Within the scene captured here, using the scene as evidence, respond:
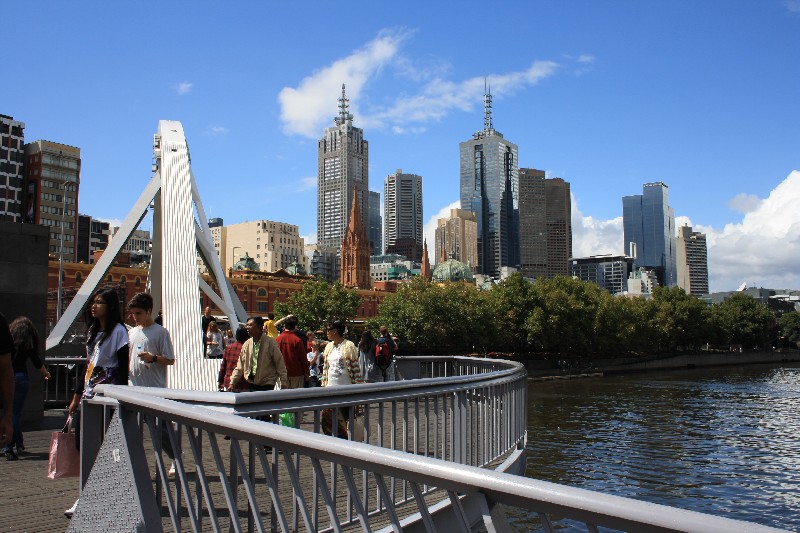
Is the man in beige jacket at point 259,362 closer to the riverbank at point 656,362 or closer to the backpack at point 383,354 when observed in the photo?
the backpack at point 383,354

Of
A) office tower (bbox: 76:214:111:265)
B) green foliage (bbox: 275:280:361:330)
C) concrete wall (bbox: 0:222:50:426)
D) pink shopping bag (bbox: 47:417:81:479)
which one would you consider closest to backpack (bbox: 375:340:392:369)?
concrete wall (bbox: 0:222:50:426)

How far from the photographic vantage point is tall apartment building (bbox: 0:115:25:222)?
104688 millimetres

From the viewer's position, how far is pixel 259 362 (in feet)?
30.6

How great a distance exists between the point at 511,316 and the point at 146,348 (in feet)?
211

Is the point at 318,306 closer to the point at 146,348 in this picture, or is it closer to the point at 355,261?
the point at 146,348

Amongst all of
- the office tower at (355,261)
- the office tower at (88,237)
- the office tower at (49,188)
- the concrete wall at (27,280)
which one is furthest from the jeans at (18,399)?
the office tower at (355,261)

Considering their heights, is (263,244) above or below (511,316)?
above

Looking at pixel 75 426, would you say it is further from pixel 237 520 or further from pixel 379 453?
pixel 379 453

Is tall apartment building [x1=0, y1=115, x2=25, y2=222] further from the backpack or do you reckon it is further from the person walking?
the person walking

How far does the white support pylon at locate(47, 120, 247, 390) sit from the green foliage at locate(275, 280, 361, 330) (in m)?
45.3

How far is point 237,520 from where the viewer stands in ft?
11.4

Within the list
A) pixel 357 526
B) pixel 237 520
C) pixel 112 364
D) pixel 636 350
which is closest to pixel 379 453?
pixel 237 520

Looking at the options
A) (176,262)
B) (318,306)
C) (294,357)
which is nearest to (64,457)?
(294,357)

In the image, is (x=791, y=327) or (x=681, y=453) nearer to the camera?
(x=681, y=453)
